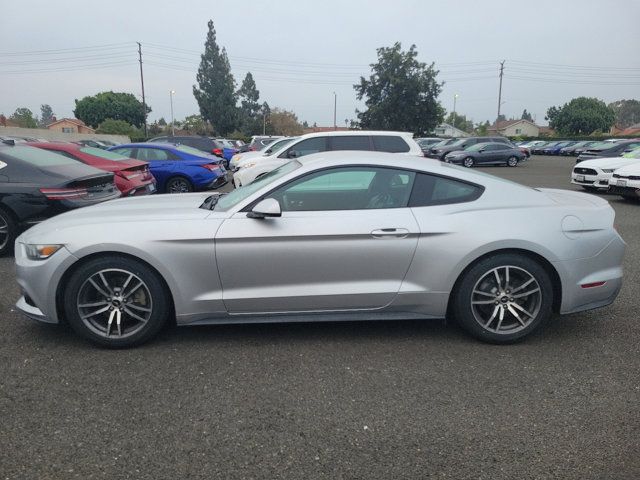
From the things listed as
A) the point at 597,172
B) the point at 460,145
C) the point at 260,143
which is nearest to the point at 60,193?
the point at 597,172

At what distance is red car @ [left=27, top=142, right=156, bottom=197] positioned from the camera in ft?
27.5

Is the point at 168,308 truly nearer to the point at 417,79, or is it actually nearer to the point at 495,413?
the point at 495,413

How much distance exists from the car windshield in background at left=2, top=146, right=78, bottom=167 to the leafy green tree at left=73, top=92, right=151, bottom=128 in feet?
329

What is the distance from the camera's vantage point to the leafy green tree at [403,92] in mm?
53594

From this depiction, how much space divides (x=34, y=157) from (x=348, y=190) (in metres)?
5.06

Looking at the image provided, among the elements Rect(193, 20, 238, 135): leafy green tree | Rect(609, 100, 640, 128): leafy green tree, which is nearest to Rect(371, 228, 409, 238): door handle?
Rect(193, 20, 238, 135): leafy green tree

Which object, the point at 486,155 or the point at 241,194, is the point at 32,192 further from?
the point at 486,155

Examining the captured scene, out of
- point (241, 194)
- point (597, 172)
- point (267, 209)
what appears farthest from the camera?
point (597, 172)

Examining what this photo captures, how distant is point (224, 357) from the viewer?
3438 millimetres

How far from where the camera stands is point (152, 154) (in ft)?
39.5

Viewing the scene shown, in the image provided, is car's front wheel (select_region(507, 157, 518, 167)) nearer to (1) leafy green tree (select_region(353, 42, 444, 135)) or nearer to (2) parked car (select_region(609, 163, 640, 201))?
(2) parked car (select_region(609, 163, 640, 201))

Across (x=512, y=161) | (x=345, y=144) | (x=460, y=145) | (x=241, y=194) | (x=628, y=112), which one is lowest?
(x=512, y=161)

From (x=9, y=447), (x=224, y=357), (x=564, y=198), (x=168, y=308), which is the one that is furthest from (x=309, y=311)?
(x=564, y=198)

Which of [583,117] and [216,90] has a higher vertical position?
[216,90]
